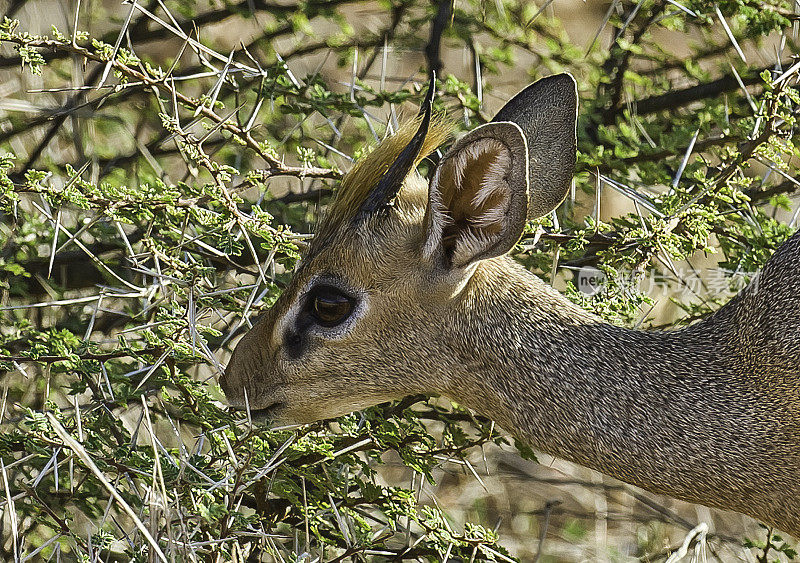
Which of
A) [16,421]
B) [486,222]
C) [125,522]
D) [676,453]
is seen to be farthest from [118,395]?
[676,453]

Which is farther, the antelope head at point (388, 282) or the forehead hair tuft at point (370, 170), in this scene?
the forehead hair tuft at point (370, 170)

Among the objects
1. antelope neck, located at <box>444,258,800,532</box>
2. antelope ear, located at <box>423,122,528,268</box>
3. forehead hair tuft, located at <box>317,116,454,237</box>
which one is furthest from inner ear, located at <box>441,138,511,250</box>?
forehead hair tuft, located at <box>317,116,454,237</box>

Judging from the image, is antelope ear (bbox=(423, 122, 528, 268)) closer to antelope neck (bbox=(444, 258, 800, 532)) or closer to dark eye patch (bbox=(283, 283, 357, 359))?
antelope neck (bbox=(444, 258, 800, 532))

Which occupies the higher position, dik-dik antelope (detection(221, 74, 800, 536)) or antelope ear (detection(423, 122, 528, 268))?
antelope ear (detection(423, 122, 528, 268))

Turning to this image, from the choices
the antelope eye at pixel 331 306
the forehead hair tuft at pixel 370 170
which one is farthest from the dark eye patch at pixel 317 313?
the forehead hair tuft at pixel 370 170

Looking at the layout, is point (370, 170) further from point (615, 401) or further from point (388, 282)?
point (615, 401)

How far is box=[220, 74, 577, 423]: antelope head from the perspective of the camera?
2.74m

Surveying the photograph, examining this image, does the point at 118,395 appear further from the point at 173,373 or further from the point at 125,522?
the point at 125,522

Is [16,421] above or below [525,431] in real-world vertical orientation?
below

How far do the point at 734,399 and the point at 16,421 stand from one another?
8.63 ft

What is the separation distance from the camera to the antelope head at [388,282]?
2738 mm

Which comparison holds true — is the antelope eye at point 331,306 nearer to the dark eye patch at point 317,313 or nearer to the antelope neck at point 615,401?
the dark eye patch at point 317,313

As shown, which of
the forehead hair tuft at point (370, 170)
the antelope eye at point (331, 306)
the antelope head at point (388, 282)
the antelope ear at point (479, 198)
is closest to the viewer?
the antelope ear at point (479, 198)

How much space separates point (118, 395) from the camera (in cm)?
344
